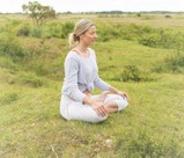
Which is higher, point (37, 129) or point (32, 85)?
point (37, 129)

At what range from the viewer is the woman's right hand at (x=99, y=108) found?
17.4 ft

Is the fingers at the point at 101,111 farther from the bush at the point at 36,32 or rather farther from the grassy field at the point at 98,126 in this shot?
the bush at the point at 36,32

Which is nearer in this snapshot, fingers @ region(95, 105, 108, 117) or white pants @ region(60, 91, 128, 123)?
fingers @ region(95, 105, 108, 117)

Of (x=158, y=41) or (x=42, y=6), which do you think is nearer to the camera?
(x=158, y=41)

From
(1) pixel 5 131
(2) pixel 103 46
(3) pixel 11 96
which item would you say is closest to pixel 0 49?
(2) pixel 103 46

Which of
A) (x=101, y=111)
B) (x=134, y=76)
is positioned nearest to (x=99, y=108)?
(x=101, y=111)

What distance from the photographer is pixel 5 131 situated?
585 cm

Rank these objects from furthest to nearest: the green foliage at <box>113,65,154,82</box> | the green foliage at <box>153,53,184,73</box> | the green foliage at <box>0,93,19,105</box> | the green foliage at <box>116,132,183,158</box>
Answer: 1. the green foliage at <box>153,53,184,73</box>
2. the green foliage at <box>113,65,154,82</box>
3. the green foliage at <box>0,93,19,105</box>
4. the green foliage at <box>116,132,183,158</box>

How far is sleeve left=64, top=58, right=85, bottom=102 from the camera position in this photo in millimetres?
5395

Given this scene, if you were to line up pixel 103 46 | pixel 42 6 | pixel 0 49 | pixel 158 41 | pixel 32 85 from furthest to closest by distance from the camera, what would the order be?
pixel 42 6 → pixel 158 41 → pixel 103 46 → pixel 0 49 → pixel 32 85

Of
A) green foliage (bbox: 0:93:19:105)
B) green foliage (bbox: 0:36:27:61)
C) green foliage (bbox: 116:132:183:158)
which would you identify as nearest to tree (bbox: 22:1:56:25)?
green foliage (bbox: 0:36:27:61)

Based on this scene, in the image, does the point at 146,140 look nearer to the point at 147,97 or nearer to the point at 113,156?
the point at 113,156

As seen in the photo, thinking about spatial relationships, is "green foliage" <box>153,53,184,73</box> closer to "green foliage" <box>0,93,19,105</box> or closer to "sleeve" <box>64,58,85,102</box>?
"green foliage" <box>0,93,19,105</box>

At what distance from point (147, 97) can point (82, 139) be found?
9.09 ft
